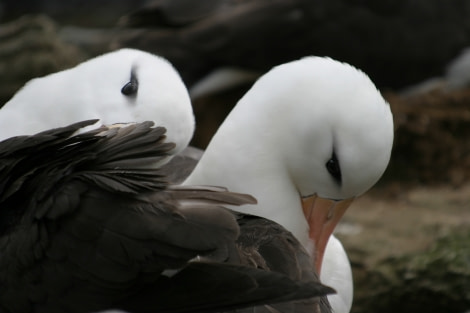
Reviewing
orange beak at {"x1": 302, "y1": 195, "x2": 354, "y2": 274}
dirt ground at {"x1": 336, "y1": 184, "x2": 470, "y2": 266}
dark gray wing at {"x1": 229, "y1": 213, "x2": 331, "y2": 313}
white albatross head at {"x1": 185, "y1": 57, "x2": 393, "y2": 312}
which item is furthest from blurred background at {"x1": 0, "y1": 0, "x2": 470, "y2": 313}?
dark gray wing at {"x1": 229, "y1": 213, "x2": 331, "y2": 313}

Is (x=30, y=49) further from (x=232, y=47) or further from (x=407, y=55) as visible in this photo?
(x=407, y=55)

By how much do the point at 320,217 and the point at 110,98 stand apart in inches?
44.2

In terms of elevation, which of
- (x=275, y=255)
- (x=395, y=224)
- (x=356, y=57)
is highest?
(x=275, y=255)

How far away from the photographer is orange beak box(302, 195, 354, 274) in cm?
502

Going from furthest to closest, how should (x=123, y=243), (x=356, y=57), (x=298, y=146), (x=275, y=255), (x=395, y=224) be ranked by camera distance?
1. (x=356, y=57)
2. (x=395, y=224)
3. (x=298, y=146)
4. (x=275, y=255)
5. (x=123, y=243)

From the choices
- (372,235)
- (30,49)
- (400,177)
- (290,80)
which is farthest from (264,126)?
(30,49)

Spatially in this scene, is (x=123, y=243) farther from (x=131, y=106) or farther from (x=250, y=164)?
(x=250, y=164)

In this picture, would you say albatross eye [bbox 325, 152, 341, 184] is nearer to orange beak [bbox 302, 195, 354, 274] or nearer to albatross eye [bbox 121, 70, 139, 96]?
orange beak [bbox 302, 195, 354, 274]

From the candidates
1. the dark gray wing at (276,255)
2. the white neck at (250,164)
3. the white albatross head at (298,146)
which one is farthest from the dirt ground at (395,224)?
the dark gray wing at (276,255)

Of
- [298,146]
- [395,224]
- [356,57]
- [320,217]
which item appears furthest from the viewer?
[356,57]

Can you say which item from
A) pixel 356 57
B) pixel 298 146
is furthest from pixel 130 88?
pixel 356 57

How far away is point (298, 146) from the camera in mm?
4844

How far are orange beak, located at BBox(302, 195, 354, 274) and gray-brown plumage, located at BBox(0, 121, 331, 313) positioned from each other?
38.3 inches

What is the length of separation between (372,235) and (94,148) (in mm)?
3335
